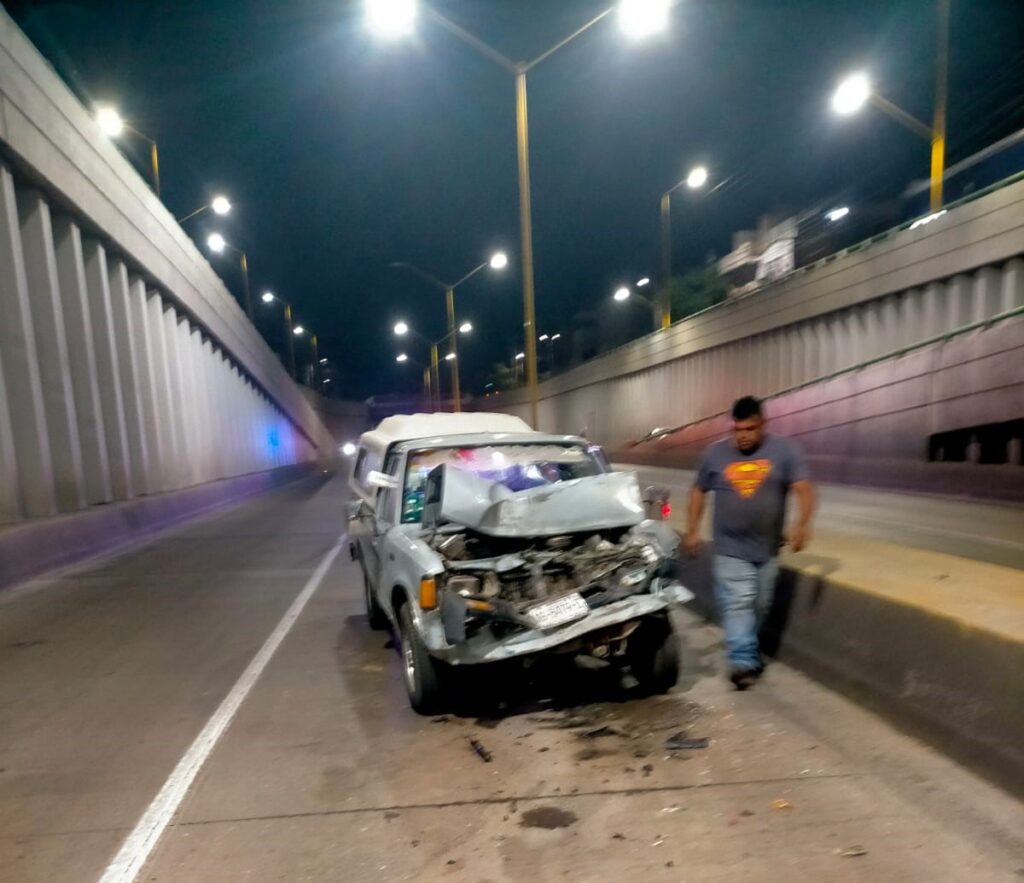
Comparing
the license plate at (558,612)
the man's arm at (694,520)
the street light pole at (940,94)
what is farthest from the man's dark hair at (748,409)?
the street light pole at (940,94)

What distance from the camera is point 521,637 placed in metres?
4.61

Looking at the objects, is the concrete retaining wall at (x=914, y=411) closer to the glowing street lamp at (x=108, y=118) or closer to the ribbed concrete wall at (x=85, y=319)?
the ribbed concrete wall at (x=85, y=319)

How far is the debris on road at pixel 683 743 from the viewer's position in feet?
13.9

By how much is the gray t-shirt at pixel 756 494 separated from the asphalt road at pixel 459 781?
965 mm

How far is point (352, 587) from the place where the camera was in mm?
9156

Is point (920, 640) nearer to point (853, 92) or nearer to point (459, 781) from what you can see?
point (459, 781)

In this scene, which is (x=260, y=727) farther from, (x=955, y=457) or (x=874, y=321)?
(x=874, y=321)

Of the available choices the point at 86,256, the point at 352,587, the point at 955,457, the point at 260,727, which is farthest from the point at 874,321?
the point at 260,727

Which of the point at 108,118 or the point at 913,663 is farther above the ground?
the point at 108,118

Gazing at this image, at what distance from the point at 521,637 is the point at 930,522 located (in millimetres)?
9299

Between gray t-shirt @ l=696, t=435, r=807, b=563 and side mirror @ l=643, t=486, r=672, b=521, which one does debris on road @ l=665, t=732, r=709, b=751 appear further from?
side mirror @ l=643, t=486, r=672, b=521

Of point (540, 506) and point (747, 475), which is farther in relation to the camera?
point (540, 506)

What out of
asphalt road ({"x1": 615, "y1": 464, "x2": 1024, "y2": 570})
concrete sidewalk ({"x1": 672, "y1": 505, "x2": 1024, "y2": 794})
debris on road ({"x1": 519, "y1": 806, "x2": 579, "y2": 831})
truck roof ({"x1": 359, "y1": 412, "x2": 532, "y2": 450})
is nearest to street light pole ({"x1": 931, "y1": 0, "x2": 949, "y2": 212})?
asphalt road ({"x1": 615, "y1": 464, "x2": 1024, "y2": 570})

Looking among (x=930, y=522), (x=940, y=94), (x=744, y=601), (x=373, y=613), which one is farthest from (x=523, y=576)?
(x=940, y=94)
